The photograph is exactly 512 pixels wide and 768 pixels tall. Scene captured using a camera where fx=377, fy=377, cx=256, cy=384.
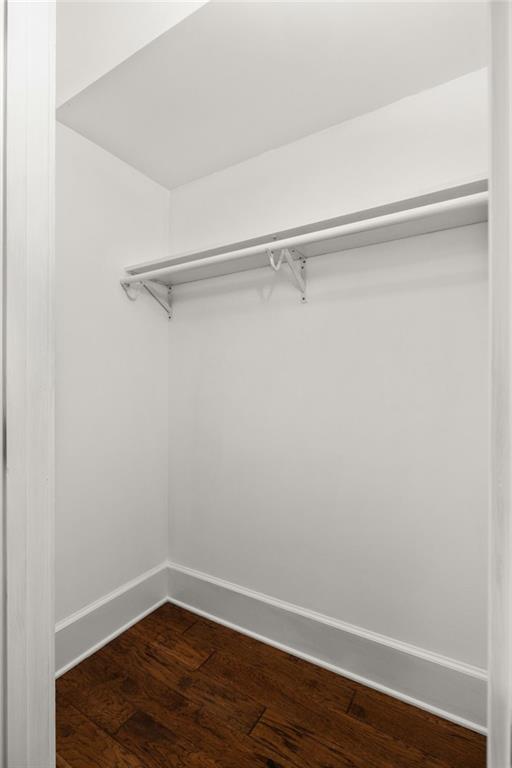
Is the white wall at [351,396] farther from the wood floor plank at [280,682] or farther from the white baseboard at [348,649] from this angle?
the wood floor plank at [280,682]

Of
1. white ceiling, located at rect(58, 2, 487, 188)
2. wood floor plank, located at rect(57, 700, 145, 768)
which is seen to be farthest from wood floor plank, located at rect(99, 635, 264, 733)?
white ceiling, located at rect(58, 2, 487, 188)

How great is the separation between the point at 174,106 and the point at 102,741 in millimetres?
2275

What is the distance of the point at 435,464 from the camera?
139cm

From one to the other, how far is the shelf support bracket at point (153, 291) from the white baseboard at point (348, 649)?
1.40 m

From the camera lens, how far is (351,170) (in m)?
1.55

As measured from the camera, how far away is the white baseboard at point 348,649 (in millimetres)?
1308

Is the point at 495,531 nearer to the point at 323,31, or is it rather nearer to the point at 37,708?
the point at 37,708

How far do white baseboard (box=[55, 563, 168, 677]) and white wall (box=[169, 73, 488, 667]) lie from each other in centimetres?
19

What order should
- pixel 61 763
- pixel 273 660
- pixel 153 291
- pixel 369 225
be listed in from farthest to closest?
pixel 153 291, pixel 273 660, pixel 369 225, pixel 61 763

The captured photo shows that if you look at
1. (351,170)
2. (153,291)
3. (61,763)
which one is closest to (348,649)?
(61,763)

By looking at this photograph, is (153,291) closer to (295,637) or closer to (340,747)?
(295,637)

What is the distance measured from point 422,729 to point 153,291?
209cm

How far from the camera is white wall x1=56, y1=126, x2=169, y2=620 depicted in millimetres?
1593

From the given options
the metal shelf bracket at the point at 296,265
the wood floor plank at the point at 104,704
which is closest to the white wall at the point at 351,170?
the metal shelf bracket at the point at 296,265
